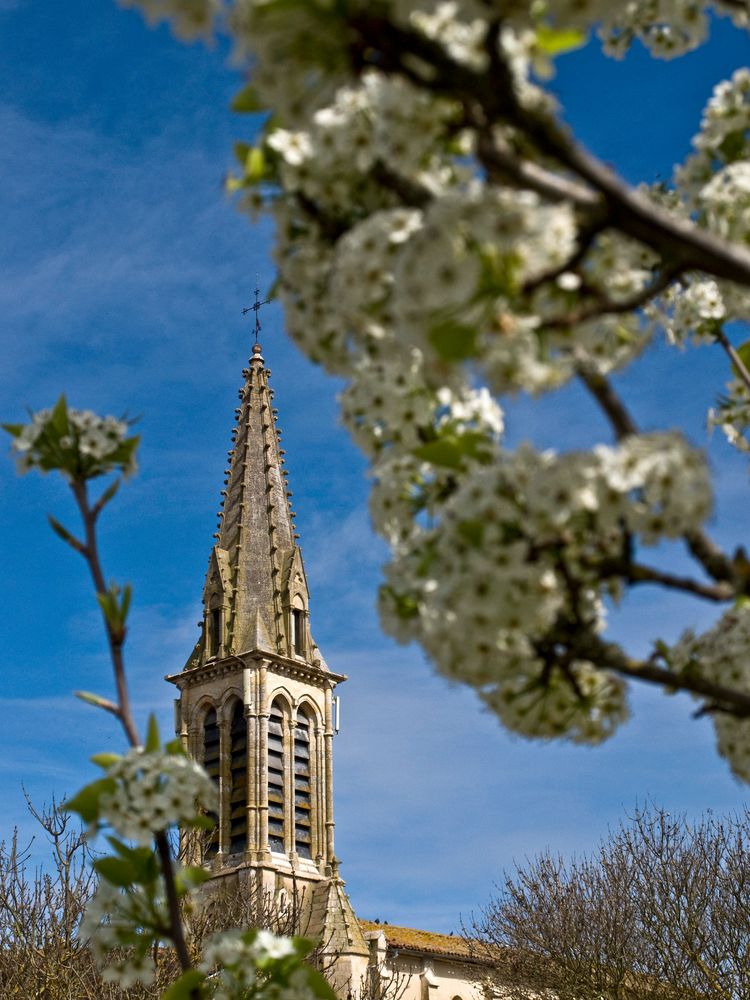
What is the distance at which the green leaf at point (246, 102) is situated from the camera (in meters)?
3.25

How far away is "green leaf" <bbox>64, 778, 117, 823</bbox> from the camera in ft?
12.6

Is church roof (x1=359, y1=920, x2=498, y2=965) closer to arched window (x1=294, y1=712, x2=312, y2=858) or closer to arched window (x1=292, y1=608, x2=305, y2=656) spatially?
arched window (x1=294, y1=712, x2=312, y2=858)

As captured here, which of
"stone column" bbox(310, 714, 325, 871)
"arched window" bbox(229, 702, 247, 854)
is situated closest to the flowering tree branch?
"arched window" bbox(229, 702, 247, 854)

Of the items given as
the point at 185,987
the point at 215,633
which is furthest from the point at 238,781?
the point at 185,987

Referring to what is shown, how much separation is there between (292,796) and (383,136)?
53914mm

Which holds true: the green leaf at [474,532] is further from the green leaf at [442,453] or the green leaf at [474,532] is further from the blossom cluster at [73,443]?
the blossom cluster at [73,443]

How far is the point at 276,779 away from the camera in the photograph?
55094 mm

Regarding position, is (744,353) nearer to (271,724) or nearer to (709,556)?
(709,556)

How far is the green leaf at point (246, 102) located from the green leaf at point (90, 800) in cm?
197

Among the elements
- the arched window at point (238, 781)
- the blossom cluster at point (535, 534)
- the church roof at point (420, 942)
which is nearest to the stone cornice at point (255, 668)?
the arched window at point (238, 781)

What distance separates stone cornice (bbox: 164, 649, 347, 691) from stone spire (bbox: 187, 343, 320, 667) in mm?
408

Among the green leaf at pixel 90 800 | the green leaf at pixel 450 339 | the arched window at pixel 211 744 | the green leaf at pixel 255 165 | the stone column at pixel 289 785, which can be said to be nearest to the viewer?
the green leaf at pixel 450 339

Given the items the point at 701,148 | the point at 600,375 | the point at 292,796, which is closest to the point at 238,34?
the point at 600,375

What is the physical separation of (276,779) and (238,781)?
160cm
